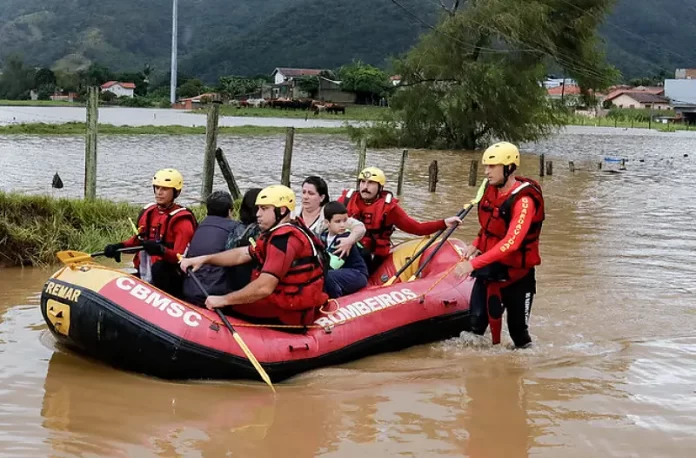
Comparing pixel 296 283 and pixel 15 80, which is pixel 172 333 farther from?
pixel 15 80

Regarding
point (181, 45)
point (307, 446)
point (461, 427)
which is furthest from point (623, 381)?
point (181, 45)

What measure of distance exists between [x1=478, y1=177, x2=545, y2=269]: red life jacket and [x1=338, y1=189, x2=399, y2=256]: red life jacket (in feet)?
5.02

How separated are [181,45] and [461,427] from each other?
6756 inches

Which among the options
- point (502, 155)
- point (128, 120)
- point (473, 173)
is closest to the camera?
point (502, 155)

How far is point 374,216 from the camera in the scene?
7.30 meters

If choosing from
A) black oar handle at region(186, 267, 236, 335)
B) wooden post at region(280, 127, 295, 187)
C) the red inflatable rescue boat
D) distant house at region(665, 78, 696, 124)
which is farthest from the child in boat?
distant house at region(665, 78, 696, 124)

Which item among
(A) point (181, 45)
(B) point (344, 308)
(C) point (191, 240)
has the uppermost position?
(A) point (181, 45)

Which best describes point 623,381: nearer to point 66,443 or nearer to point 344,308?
point 344,308

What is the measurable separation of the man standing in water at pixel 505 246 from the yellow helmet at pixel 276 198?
119cm

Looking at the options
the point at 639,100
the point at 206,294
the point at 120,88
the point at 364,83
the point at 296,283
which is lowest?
the point at 206,294

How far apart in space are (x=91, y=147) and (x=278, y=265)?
21.3 feet

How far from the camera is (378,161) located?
81.9 feet

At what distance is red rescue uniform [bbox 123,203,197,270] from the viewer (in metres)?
6.07

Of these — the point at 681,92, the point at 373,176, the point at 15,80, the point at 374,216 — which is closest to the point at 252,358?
the point at 374,216
